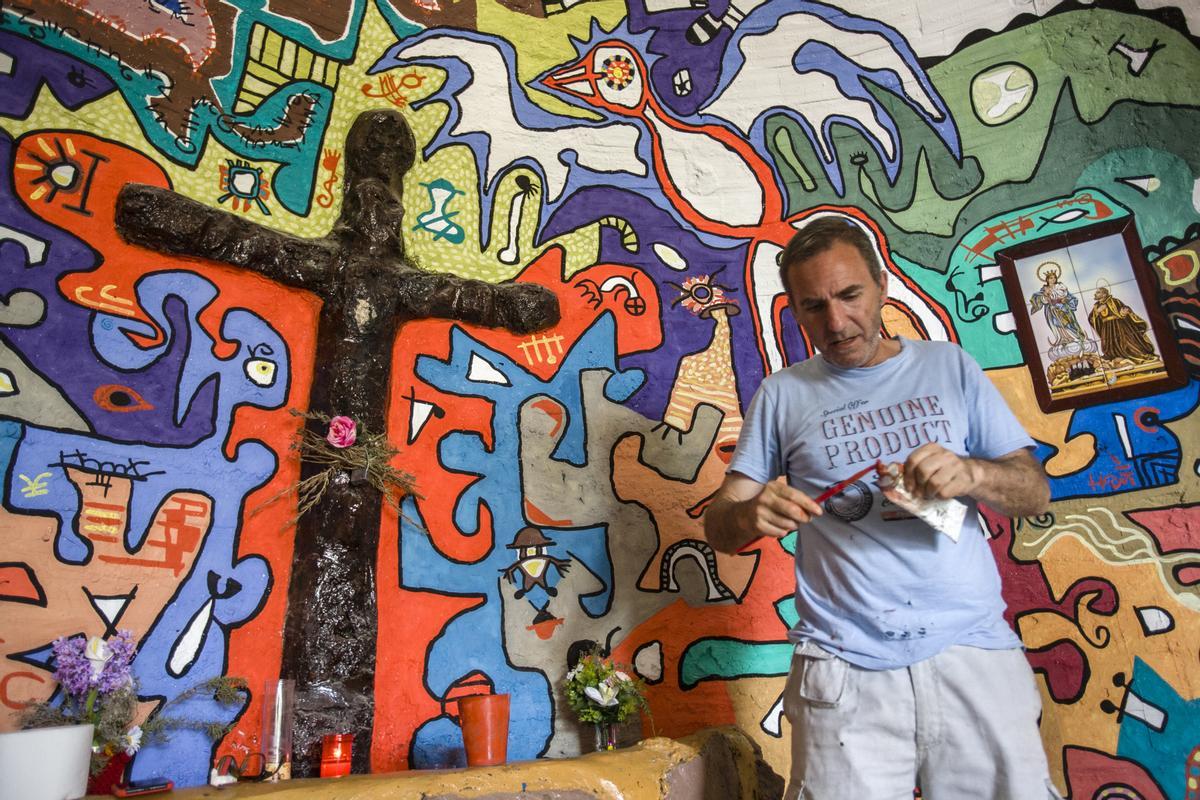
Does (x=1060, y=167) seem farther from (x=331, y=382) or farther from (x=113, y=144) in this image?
(x=113, y=144)

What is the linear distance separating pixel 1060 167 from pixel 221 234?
3.25 meters

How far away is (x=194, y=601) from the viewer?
260 centimetres

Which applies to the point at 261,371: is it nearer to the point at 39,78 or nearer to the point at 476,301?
the point at 476,301

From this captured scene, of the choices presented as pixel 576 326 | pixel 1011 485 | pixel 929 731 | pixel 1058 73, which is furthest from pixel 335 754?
pixel 1058 73

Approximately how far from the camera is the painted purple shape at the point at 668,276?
138 inches

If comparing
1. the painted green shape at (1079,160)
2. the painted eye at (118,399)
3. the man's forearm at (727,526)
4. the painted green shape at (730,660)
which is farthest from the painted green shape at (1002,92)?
the painted eye at (118,399)

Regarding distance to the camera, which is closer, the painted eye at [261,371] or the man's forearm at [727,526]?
the man's forearm at [727,526]

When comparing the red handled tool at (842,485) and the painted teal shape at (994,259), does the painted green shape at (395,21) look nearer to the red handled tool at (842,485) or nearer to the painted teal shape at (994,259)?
the painted teal shape at (994,259)

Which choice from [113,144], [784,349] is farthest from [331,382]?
[784,349]

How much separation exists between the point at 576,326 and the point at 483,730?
1.64 metres

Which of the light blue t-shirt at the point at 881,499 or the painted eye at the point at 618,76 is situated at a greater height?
the painted eye at the point at 618,76

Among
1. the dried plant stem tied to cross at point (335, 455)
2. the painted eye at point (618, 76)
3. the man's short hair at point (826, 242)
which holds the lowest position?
the dried plant stem tied to cross at point (335, 455)

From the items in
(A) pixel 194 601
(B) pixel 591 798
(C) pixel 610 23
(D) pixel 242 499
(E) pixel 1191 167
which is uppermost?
(C) pixel 610 23

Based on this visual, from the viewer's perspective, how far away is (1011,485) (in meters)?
1.82
